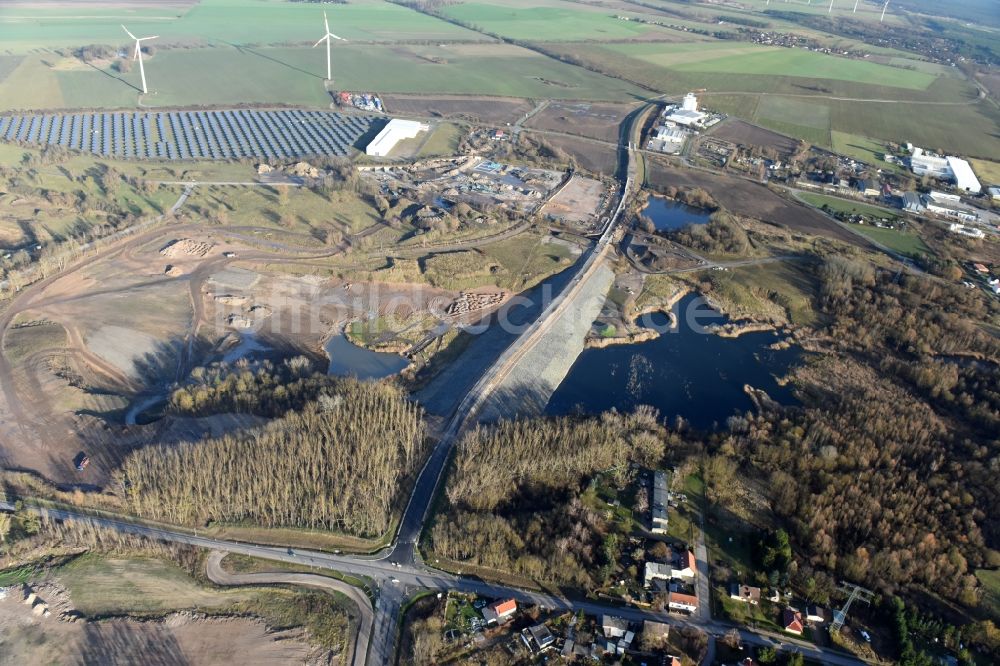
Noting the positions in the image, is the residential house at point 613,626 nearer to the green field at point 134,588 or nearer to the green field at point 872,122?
the green field at point 134,588

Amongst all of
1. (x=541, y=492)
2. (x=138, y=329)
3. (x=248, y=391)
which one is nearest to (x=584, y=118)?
(x=138, y=329)

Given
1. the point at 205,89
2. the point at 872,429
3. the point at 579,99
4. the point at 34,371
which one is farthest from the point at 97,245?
the point at 579,99

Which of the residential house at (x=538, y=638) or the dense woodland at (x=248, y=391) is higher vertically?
the dense woodland at (x=248, y=391)

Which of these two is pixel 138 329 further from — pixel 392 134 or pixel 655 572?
pixel 392 134

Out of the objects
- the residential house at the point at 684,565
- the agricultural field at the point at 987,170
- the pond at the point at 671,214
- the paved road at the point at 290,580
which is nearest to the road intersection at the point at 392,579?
the paved road at the point at 290,580

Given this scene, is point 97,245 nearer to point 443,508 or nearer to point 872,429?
point 443,508
